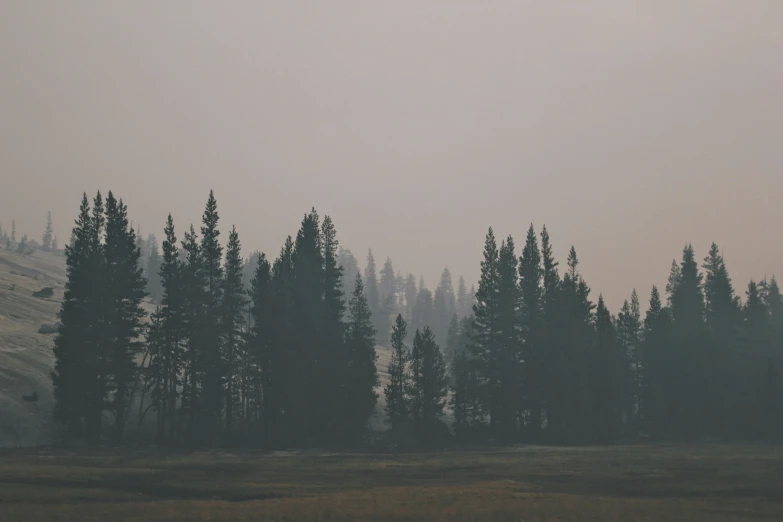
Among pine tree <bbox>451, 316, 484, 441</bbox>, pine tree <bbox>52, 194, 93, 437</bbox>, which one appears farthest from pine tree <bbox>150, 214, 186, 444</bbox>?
pine tree <bbox>451, 316, 484, 441</bbox>

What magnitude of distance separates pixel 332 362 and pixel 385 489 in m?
52.5

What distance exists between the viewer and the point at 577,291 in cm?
11025

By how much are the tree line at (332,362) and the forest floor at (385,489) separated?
63.1 ft

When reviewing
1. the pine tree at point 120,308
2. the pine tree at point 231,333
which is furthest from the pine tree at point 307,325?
the pine tree at point 120,308

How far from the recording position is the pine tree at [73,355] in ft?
231

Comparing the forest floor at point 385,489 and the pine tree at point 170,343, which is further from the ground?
the pine tree at point 170,343

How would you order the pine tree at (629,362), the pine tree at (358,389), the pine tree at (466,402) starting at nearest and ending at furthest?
the pine tree at (358,389) < the pine tree at (466,402) < the pine tree at (629,362)

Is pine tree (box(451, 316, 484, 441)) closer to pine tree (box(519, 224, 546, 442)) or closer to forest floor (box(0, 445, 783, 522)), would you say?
pine tree (box(519, 224, 546, 442))

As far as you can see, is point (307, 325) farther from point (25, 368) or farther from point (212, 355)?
point (25, 368)

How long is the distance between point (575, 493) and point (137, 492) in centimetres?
2019

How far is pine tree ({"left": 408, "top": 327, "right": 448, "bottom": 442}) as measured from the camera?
88.7 m

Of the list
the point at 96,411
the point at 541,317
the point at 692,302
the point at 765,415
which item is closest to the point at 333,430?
the point at 96,411

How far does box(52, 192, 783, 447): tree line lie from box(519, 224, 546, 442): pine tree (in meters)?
0.19

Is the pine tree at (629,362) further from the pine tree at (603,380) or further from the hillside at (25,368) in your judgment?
the hillside at (25,368)
